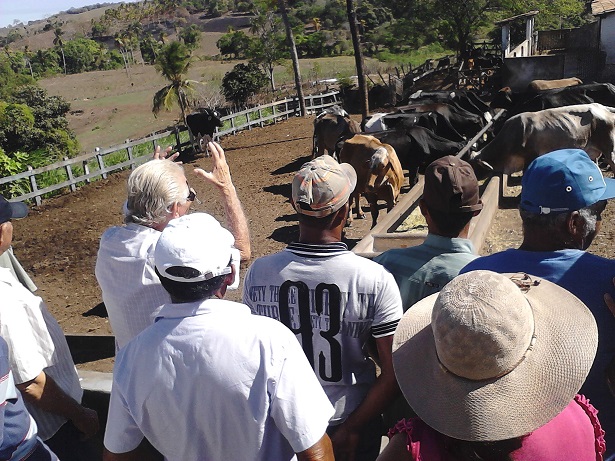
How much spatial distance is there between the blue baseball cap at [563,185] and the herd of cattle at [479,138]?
676 centimetres

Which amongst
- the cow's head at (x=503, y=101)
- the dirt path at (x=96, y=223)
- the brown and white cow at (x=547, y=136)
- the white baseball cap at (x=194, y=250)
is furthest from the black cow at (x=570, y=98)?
the white baseball cap at (x=194, y=250)

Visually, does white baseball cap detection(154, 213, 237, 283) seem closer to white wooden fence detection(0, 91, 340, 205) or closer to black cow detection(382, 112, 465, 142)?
black cow detection(382, 112, 465, 142)

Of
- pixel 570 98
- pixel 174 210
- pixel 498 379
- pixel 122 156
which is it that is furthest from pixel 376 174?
pixel 122 156

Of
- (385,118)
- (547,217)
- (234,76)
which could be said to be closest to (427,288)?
(547,217)

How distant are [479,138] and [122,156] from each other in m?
11.6

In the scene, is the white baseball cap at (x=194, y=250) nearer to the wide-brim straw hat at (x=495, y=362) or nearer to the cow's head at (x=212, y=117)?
the wide-brim straw hat at (x=495, y=362)

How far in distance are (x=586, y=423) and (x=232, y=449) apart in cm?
101

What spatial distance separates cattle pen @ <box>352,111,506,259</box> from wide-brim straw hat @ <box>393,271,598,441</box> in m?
4.05

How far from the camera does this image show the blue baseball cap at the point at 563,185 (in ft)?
7.16

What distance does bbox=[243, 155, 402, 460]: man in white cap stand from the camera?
2139 millimetres

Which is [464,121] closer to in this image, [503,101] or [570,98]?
[570,98]

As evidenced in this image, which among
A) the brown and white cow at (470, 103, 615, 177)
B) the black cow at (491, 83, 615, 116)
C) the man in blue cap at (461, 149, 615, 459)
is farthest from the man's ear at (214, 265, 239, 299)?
the black cow at (491, 83, 615, 116)

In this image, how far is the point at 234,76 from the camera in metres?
28.0

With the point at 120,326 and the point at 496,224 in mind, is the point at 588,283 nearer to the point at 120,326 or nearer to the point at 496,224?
the point at 120,326
